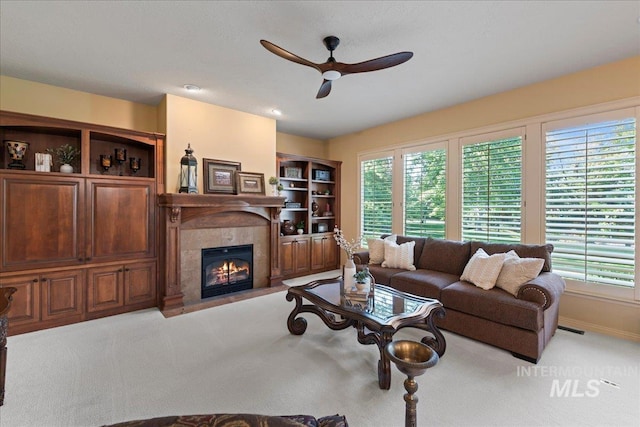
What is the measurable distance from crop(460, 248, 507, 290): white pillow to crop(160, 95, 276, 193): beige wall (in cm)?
323

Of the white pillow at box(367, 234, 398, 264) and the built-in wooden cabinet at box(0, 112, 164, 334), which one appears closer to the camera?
the built-in wooden cabinet at box(0, 112, 164, 334)

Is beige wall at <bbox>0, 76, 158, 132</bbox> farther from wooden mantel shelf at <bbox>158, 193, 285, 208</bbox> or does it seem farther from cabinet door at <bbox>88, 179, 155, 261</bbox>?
wooden mantel shelf at <bbox>158, 193, 285, 208</bbox>

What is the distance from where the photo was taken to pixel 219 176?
13.7ft

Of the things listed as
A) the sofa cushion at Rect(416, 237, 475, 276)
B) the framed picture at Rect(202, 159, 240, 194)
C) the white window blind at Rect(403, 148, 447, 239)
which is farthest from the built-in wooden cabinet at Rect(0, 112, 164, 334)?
the white window blind at Rect(403, 148, 447, 239)

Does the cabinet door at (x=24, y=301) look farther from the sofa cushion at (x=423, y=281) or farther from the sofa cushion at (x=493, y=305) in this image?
the sofa cushion at (x=493, y=305)

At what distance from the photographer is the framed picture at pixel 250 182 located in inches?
172

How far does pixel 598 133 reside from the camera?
2.97m

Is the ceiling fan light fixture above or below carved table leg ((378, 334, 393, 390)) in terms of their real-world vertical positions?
above

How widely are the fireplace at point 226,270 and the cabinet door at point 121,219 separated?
77cm

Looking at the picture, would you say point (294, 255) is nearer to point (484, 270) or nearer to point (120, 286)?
point (120, 286)

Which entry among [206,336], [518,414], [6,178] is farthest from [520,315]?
[6,178]

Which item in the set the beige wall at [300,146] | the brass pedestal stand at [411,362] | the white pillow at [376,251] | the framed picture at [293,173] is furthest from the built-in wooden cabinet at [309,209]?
the brass pedestal stand at [411,362]

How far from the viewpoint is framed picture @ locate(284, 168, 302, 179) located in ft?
17.6

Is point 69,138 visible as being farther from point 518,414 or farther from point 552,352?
point 552,352
